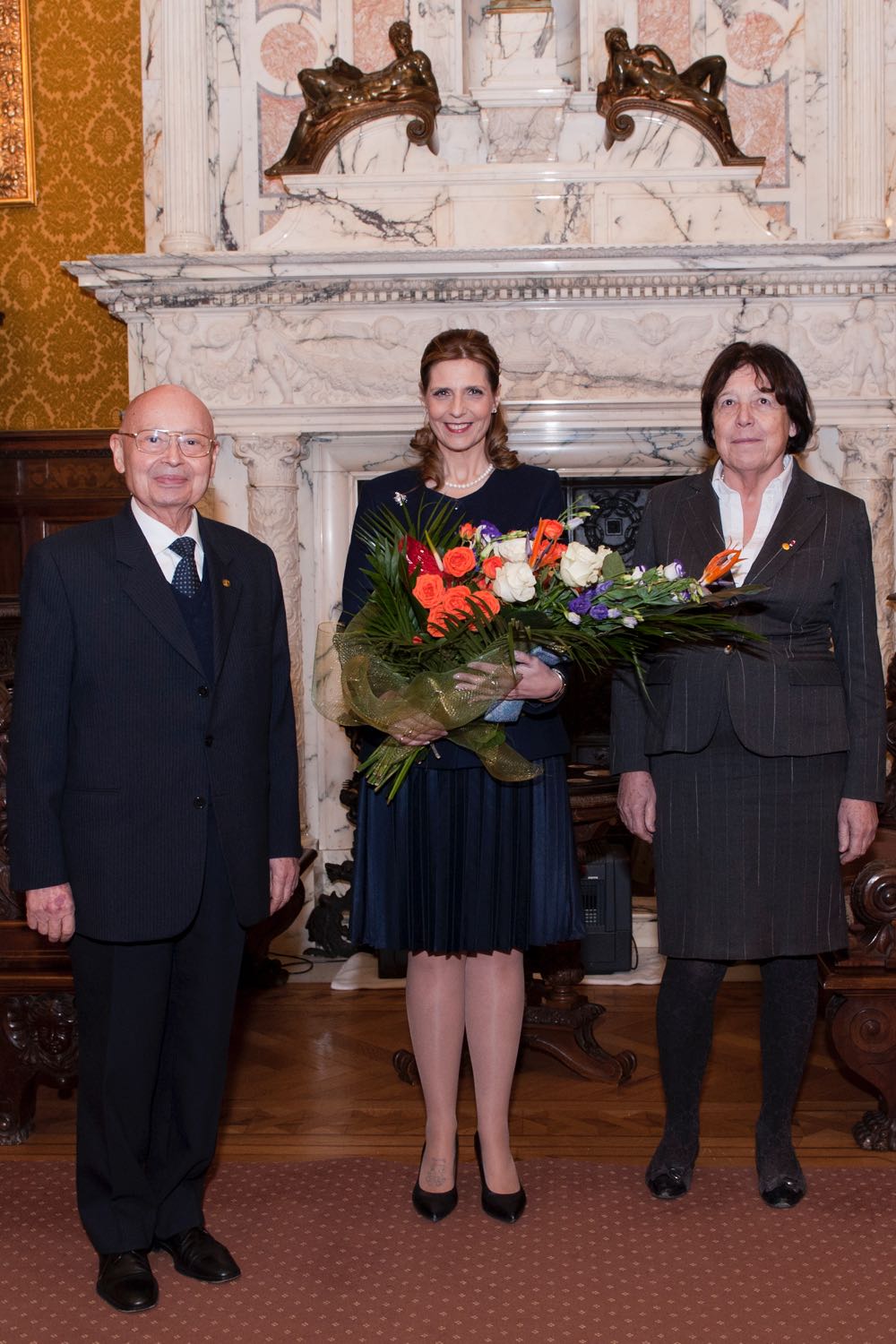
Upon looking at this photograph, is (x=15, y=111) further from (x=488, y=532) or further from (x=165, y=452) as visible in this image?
(x=488, y=532)

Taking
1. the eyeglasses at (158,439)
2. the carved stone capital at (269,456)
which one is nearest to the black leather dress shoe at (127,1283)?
the eyeglasses at (158,439)

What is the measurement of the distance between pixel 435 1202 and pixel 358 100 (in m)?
3.71

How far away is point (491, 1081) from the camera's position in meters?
2.81

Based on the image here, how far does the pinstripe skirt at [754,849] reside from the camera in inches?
110

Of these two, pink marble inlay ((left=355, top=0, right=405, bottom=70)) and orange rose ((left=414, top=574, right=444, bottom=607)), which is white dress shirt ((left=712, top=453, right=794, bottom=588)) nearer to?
orange rose ((left=414, top=574, right=444, bottom=607))

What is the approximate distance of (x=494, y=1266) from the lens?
2.66 meters

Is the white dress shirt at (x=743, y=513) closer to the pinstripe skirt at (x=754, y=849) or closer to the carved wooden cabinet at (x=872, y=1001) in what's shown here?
the pinstripe skirt at (x=754, y=849)

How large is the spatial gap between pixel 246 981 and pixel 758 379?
2.86 metres

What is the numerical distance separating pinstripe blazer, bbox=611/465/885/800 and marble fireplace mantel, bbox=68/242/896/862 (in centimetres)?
Answer: 223

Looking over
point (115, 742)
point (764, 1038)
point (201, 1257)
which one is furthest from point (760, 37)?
point (201, 1257)

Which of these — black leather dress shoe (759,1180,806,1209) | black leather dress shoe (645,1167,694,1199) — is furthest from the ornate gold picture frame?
black leather dress shoe (759,1180,806,1209)

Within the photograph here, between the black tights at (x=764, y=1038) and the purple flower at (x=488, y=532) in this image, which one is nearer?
the purple flower at (x=488, y=532)

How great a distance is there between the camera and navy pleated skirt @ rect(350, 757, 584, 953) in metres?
2.76

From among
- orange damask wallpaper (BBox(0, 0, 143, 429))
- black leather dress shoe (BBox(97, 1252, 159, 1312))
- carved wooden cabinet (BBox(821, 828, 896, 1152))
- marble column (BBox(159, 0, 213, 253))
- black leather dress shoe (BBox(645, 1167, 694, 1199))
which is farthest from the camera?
orange damask wallpaper (BBox(0, 0, 143, 429))
